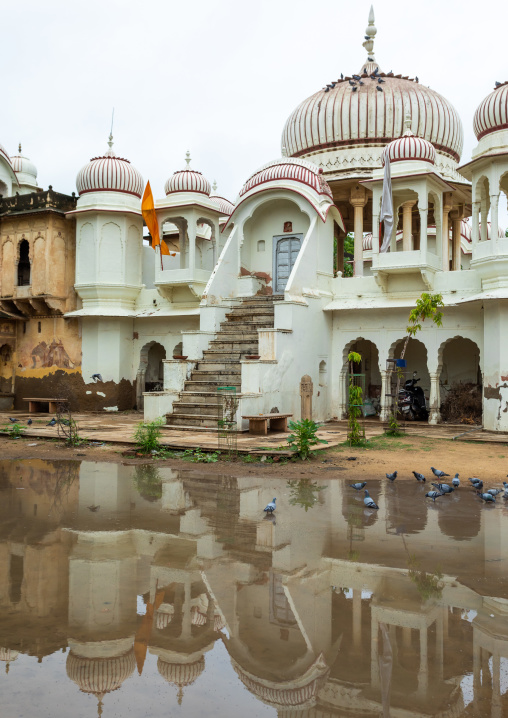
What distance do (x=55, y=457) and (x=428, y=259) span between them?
363 inches

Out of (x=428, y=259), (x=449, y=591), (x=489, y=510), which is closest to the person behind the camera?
(x=449, y=591)

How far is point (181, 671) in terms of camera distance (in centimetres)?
342

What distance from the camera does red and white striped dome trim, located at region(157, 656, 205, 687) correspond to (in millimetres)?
3340

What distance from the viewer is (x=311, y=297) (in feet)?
50.6

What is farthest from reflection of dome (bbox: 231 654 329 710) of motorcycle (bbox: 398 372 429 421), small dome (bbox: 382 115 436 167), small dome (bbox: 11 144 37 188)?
small dome (bbox: 11 144 37 188)

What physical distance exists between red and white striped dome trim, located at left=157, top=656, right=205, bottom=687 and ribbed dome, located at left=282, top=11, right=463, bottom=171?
654 inches

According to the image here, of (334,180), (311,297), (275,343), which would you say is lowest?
(275,343)

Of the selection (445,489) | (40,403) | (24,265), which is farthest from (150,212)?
(445,489)

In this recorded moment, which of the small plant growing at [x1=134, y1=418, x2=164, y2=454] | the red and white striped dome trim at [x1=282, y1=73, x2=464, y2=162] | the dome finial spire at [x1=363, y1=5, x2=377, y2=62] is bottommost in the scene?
the small plant growing at [x1=134, y1=418, x2=164, y2=454]

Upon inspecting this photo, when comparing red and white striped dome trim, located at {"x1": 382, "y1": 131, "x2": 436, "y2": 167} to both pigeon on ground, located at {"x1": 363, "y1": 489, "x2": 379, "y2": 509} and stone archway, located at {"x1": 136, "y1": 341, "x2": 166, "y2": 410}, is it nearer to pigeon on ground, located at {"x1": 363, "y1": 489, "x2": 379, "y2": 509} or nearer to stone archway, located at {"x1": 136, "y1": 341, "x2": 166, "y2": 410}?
stone archway, located at {"x1": 136, "y1": 341, "x2": 166, "y2": 410}

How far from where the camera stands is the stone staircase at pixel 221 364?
1327 cm

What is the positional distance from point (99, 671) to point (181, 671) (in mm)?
424

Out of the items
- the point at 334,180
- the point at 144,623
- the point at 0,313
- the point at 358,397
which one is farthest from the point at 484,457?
the point at 0,313

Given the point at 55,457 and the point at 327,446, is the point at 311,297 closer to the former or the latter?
the point at 327,446
